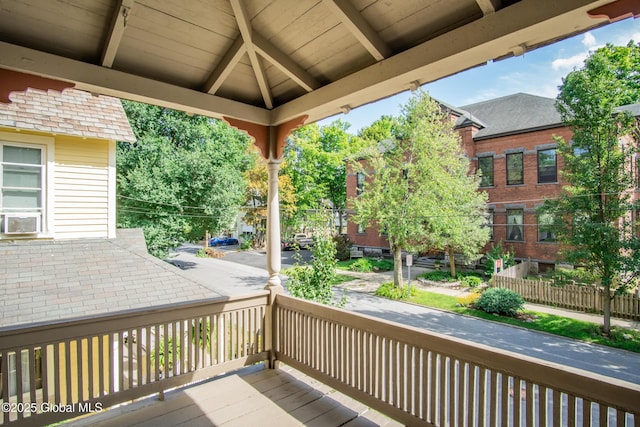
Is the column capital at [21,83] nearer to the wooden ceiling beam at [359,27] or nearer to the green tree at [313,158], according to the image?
the wooden ceiling beam at [359,27]

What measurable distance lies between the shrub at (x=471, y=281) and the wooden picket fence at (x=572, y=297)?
3.65ft

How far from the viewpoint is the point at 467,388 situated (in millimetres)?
2111

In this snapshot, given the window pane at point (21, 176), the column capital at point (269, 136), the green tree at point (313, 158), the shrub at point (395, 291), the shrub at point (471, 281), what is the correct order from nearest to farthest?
the column capital at point (269, 136) < the window pane at point (21, 176) < the shrub at point (395, 291) < the shrub at point (471, 281) < the green tree at point (313, 158)

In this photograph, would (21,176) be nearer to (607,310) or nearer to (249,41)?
(249,41)

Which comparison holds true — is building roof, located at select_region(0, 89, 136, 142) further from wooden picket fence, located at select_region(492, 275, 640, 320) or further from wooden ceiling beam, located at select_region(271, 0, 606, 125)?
wooden picket fence, located at select_region(492, 275, 640, 320)

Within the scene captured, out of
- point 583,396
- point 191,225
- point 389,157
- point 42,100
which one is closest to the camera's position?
point 583,396

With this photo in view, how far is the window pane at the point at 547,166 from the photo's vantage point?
14.0m

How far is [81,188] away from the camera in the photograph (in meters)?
5.66

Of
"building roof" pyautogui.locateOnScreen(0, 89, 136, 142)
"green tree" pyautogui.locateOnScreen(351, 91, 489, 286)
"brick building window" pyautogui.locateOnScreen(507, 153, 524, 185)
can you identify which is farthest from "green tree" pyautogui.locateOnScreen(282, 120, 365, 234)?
"building roof" pyautogui.locateOnScreen(0, 89, 136, 142)

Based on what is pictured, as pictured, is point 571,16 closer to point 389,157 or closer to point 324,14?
point 324,14

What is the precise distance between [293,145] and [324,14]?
22289mm

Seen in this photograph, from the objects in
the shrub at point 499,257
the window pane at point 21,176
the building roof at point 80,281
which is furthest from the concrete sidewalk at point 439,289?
the window pane at point 21,176

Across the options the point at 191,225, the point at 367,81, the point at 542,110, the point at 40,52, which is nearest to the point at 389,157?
the point at 542,110

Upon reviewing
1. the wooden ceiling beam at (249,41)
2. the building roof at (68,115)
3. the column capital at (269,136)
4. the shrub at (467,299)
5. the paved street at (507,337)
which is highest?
the building roof at (68,115)
